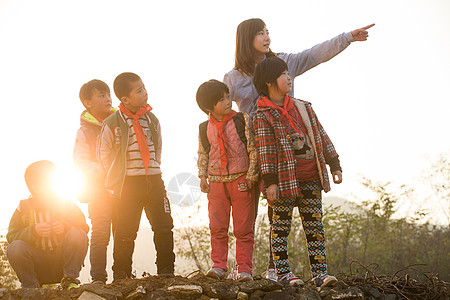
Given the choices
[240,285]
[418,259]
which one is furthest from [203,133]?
[418,259]

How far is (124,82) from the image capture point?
434 cm

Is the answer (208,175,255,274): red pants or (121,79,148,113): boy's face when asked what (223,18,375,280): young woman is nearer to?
(208,175,255,274): red pants

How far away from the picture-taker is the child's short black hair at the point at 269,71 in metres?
4.02

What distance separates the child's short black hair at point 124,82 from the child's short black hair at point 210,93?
624 millimetres

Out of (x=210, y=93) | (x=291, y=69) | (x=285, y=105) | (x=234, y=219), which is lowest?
(x=234, y=219)

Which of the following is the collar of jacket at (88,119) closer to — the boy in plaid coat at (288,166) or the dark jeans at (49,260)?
the dark jeans at (49,260)

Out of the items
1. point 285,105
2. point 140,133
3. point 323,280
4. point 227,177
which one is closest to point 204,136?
point 227,177

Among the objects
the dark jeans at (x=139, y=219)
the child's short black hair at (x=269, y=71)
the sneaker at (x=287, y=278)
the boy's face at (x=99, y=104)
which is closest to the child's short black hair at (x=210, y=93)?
the child's short black hair at (x=269, y=71)

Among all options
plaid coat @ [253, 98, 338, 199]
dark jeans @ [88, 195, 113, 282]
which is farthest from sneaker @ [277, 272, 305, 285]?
dark jeans @ [88, 195, 113, 282]

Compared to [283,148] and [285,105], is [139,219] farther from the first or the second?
[285,105]

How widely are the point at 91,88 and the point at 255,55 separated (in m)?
1.68

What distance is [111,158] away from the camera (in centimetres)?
429

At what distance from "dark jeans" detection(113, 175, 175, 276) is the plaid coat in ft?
3.46

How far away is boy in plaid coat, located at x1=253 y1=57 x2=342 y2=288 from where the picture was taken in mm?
3871
